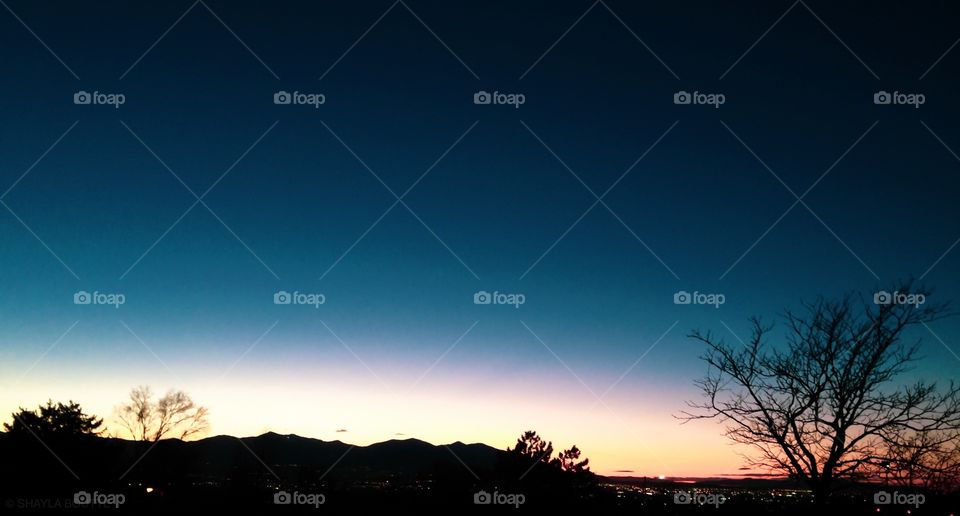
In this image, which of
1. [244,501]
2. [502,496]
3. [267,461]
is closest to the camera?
[502,496]

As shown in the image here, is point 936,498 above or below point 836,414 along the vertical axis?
below

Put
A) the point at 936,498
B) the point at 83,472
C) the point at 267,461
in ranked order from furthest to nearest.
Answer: the point at 267,461
the point at 83,472
the point at 936,498

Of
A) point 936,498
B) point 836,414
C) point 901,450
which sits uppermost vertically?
point 836,414

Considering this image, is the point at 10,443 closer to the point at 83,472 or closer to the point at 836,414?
the point at 83,472

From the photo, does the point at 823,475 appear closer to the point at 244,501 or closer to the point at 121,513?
the point at 244,501

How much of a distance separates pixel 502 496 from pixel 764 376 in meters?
11.1

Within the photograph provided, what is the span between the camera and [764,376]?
11836mm

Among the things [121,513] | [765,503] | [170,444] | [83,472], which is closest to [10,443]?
[83,472]

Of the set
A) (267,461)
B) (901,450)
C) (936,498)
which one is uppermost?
(901,450)

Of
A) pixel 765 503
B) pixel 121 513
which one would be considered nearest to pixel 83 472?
pixel 121 513

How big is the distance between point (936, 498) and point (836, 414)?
316cm

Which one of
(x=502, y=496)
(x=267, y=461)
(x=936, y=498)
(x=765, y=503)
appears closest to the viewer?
(x=936, y=498)

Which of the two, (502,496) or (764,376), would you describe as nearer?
(764,376)

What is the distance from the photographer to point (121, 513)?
2031 cm
